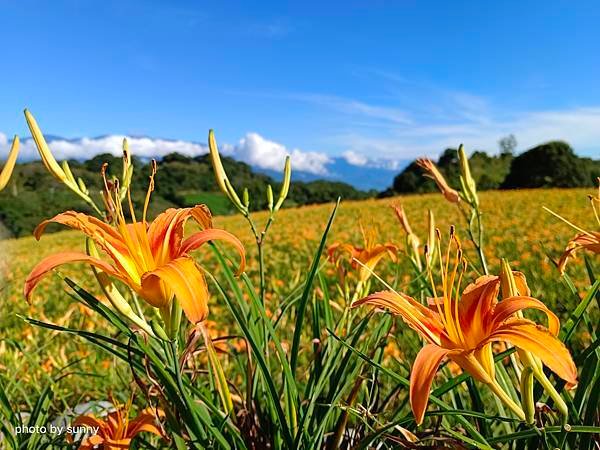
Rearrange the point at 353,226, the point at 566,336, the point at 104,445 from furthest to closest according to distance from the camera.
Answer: the point at 353,226, the point at 104,445, the point at 566,336

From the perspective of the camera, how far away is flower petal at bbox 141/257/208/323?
68cm

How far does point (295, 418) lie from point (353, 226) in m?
6.65

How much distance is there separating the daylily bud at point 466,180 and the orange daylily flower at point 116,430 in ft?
2.97

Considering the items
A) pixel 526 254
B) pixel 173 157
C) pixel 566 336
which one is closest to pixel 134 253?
pixel 566 336

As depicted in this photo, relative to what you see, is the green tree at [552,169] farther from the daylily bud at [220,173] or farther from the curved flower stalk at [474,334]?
the curved flower stalk at [474,334]

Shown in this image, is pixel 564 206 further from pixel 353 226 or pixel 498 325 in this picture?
pixel 498 325

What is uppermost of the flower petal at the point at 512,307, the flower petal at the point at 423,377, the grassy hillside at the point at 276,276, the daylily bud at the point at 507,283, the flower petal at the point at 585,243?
the flower petal at the point at 585,243

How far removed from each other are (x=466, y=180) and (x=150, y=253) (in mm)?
790

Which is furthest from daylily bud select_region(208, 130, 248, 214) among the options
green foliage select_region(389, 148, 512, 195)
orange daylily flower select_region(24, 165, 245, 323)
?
green foliage select_region(389, 148, 512, 195)

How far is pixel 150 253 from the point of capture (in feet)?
2.90

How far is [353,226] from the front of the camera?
762 centimetres

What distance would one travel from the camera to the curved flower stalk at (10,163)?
0.82 meters

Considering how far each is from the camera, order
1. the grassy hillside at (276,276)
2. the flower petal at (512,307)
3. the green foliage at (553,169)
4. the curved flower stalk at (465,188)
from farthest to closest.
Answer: the green foliage at (553,169) < the grassy hillside at (276,276) < the curved flower stalk at (465,188) < the flower petal at (512,307)

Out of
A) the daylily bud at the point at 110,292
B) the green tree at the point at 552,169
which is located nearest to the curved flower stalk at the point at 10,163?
the daylily bud at the point at 110,292
